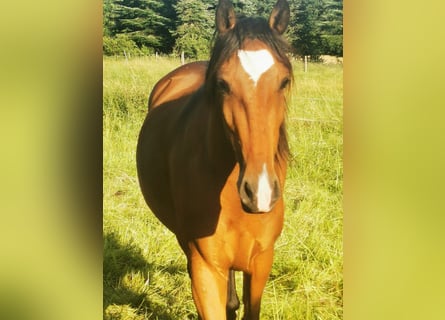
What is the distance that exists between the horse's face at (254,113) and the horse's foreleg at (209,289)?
0.35m

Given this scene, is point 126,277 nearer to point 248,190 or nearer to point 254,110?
point 248,190

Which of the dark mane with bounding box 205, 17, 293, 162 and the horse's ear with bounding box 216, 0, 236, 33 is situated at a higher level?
the horse's ear with bounding box 216, 0, 236, 33

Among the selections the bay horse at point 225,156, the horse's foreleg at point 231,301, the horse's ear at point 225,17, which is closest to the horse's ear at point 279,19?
the bay horse at point 225,156

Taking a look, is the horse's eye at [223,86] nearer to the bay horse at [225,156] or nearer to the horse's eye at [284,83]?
the bay horse at [225,156]

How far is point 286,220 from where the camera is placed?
2244 millimetres

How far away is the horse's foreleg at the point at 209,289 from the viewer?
192cm

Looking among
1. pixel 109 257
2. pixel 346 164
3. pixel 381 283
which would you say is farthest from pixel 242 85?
pixel 381 283

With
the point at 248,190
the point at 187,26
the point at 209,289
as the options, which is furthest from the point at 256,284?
the point at 187,26

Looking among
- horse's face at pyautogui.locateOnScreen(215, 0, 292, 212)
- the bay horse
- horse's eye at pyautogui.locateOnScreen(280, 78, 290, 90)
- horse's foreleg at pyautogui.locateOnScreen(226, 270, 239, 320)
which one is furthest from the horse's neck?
horse's foreleg at pyautogui.locateOnScreen(226, 270, 239, 320)

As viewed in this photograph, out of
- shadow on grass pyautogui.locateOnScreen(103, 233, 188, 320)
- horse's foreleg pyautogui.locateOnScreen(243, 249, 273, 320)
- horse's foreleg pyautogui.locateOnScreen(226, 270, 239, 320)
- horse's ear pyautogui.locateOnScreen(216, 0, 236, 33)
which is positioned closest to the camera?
horse's ear pyautogui.locateOnScreen(216, 0, 236, 33)

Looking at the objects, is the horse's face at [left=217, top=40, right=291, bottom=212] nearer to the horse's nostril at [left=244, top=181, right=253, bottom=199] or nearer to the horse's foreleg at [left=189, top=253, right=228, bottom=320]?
the horse's nostril at [left=244, top=181, right=253, bottom=199]

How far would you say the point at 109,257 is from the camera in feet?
7.58

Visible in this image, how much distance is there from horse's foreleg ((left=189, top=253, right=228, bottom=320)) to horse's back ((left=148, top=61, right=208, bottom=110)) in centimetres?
71

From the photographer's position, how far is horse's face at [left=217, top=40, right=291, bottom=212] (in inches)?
66.0
